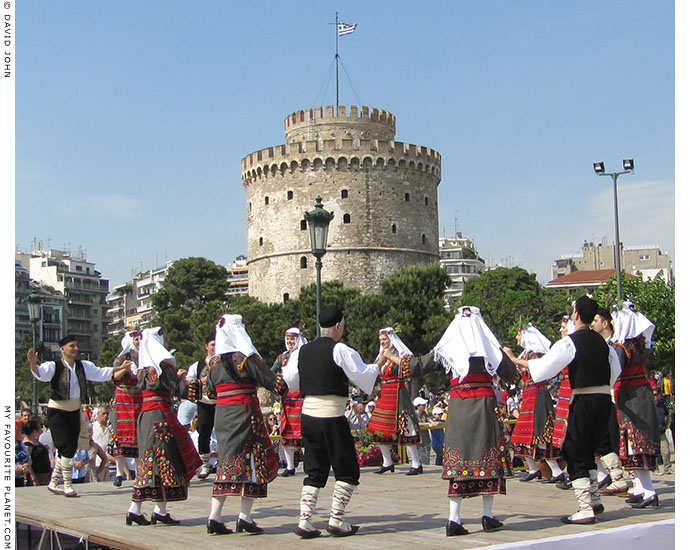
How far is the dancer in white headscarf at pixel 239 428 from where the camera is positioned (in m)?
8.14

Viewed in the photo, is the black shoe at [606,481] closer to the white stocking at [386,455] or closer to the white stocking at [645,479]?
the white stocking at [645,479]

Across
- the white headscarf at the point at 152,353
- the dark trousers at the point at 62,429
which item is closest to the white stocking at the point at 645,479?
the white headscarf at the point at 152,353

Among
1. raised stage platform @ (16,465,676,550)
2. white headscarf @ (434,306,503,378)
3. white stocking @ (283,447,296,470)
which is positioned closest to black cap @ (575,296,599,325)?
white headscarf @ (434,306,503,378)

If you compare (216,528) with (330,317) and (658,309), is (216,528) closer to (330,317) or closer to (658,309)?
(330,317)

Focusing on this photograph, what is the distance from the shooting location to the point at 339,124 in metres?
66.4

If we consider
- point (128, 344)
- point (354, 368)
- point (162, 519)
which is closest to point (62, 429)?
point (128, 344)

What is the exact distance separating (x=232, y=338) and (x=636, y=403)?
438 cm

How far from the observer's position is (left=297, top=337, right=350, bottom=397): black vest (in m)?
8.08

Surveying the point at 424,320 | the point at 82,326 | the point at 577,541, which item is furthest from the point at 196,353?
the point at 82,326

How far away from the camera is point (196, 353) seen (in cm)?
5622

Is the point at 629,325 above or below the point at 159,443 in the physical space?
above

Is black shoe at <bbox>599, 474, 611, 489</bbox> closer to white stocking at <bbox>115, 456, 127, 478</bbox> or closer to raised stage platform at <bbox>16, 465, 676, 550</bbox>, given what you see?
raised stage platform at <bbox>16, 465, 676, 550</bbox>

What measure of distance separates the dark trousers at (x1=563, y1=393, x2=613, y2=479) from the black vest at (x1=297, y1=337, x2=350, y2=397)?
2.13 metres

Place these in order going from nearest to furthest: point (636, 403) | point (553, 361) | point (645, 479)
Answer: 1. point (553, 361)
2. point (645, 479)
3. point (636, 403)
